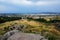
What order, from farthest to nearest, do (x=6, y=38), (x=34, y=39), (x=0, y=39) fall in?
1. (x=0, y=39)
2. (x=6, y=38)
3. (x=34, y=39)

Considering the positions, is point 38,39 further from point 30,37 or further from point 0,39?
point 0,39

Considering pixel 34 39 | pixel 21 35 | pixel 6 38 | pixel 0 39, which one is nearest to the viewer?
pixel 34 39

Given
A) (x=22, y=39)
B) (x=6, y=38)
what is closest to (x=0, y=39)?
(x=6, y=38)

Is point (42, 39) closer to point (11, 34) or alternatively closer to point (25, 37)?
point (25, 37)

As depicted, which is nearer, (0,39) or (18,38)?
(18,38)

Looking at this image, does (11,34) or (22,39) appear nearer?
(22,39)

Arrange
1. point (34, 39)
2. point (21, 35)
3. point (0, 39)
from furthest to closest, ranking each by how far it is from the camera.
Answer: point (0, 39), point (21, 35), point (34, 39)

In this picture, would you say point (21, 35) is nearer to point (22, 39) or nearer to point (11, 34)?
point (22, 39)

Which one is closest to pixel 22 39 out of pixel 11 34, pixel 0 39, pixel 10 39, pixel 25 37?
pixel 25 37
